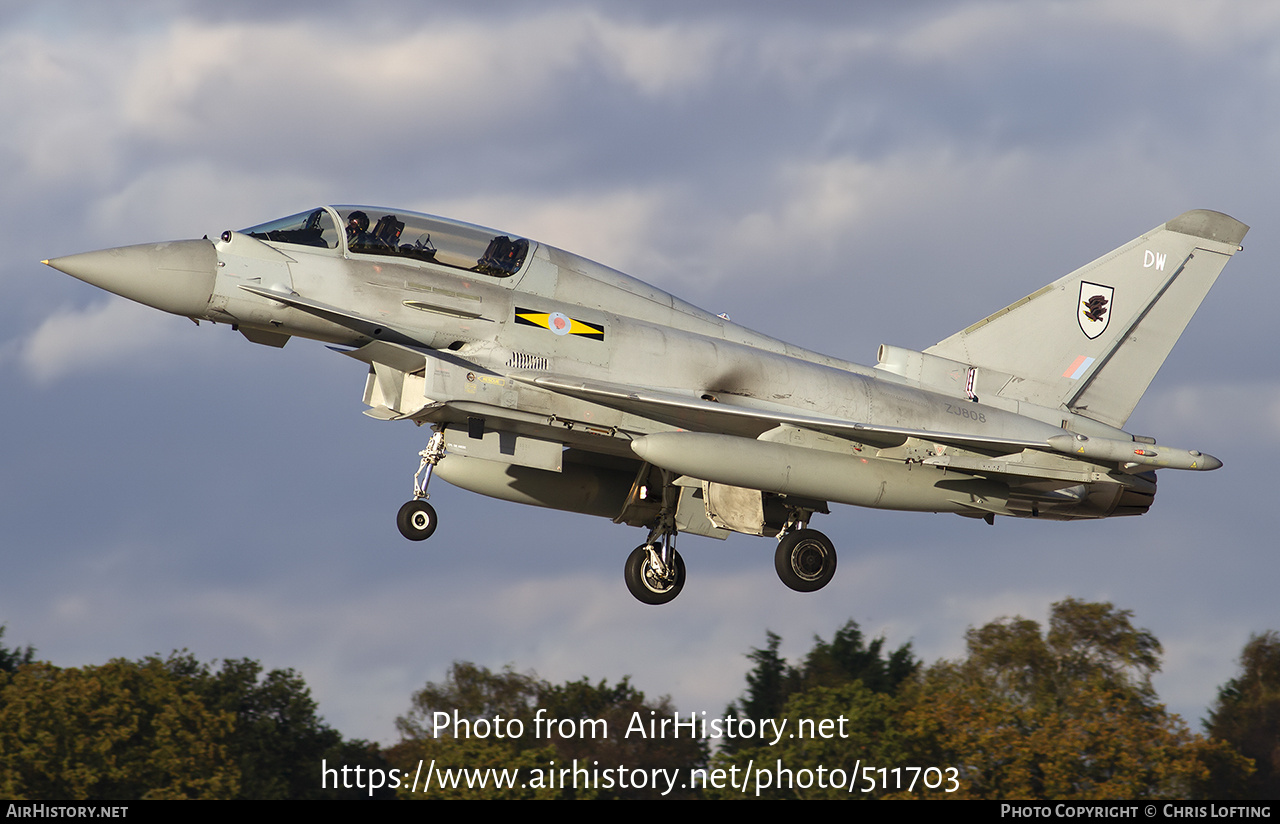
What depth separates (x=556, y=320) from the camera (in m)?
15.9

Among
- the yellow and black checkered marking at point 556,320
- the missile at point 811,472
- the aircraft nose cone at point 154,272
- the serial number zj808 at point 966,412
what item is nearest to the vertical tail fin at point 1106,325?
the serial number zj808 at point 966,412

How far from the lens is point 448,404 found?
15227mm

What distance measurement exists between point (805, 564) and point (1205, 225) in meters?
7.22

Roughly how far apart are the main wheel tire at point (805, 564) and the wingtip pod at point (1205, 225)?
21.5 ft

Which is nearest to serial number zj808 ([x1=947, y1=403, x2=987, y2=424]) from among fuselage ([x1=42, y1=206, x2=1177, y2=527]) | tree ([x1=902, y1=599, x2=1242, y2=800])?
fuselage ([x1=42, y1=206, x2=1177, y2=527])

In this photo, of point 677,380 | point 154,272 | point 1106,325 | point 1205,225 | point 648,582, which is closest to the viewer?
point 154,272

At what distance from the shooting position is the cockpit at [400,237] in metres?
15.3

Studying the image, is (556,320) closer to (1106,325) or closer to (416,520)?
(416,520)

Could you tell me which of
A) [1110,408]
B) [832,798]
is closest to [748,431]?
[1110,408]

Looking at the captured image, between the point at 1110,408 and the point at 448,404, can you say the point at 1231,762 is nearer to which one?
the point at 1110,408

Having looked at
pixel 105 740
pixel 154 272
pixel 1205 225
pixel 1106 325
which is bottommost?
pixel 105 740

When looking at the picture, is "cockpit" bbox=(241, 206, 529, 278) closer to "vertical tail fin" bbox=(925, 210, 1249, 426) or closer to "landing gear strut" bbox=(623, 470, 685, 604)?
"landing gear strut" bbox=(623, 470, 685, 604)

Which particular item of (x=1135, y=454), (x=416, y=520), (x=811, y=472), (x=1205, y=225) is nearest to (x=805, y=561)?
(x=811, y=472)

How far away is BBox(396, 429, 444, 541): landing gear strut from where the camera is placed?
15.8m
